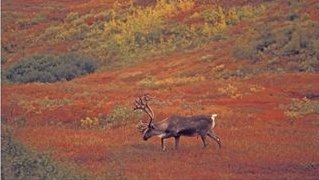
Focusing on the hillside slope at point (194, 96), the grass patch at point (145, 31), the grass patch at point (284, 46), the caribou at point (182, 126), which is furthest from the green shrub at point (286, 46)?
the caribou at point (182, 126)

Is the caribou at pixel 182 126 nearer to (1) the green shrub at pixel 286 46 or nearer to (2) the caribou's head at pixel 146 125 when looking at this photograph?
(2) the caribou's head at pixel 146 125

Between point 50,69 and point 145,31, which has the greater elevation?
point 145,31

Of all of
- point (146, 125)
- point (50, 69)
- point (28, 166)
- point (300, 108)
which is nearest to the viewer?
point (28, 166)

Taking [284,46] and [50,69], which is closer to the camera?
[284,46]

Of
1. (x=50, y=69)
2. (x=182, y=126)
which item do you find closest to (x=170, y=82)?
(x=50, y=69)

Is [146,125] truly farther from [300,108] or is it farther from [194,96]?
[194,96]

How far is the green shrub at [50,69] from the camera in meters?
61.6

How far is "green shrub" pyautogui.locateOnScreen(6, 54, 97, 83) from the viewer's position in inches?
2424

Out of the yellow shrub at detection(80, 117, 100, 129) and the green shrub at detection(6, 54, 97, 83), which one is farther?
the green shrub at detection(6, 54, 97, 83)

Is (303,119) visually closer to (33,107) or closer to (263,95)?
(263,95)

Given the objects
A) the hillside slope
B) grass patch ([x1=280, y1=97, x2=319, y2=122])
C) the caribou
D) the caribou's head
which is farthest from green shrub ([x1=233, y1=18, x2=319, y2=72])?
the caribou's head

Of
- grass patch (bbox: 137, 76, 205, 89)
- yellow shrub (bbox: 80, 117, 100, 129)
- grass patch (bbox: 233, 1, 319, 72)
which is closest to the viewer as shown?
yellow shrub (bbox: 80, 117, 100, 129)

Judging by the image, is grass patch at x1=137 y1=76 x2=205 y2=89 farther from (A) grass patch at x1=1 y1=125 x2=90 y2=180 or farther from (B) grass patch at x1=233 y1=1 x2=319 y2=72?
(A) grass patch at x1=1 y1=125 x2=90 y2=180

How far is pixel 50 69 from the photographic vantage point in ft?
207
